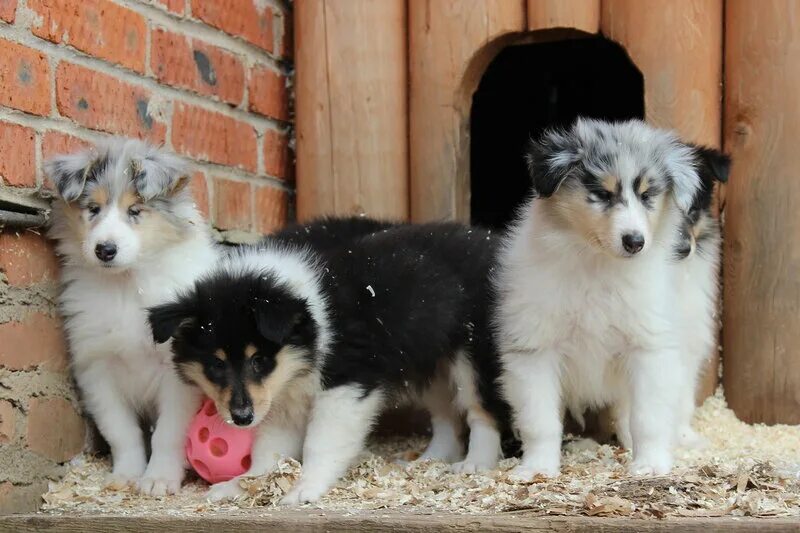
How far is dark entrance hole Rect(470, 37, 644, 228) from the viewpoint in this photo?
28.0ft

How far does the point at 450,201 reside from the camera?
5.56 m

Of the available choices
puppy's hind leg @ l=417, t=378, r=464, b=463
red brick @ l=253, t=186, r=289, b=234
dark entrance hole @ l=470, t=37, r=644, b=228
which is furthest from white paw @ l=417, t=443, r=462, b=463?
dark entrance hole @ l=470, t=37, r=644, b=228

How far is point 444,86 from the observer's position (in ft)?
18.1

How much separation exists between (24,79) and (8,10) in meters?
0.25

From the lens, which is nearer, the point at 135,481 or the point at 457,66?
the point at 135,481

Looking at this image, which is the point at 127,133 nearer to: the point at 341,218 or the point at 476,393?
the point at 341,218

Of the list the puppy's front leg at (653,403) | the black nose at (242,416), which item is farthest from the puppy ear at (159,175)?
the puppy's front leg at (653,403)

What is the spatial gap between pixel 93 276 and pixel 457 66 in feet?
6.75

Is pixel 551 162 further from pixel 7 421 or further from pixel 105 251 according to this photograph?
pixel 7 421

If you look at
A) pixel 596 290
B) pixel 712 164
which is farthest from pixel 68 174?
pixel 712 164

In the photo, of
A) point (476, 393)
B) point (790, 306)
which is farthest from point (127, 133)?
point (790, 306)

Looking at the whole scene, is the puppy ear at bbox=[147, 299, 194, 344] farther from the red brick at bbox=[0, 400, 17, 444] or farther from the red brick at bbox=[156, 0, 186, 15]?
the red brick at bbox=[156, 0, 186, 15]

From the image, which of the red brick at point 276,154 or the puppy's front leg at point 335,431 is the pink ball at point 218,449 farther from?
the red brick at point 276,154

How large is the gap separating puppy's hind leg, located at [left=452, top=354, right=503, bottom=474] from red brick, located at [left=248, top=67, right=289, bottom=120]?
174 cm
